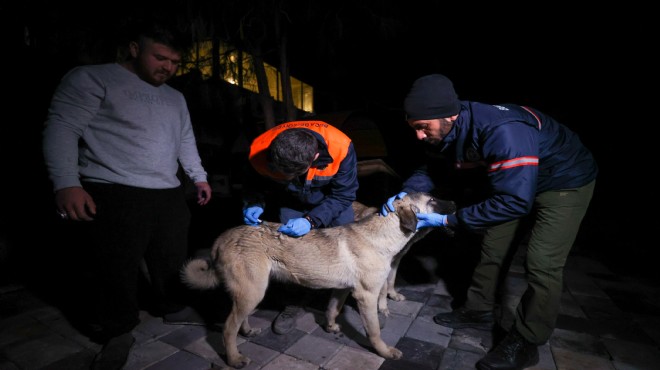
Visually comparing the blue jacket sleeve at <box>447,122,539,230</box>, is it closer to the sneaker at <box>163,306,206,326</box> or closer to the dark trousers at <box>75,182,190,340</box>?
the dark trousers at <box>75,182,190,340</box>

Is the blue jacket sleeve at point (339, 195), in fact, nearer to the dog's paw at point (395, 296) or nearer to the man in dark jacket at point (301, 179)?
the man in dark jacket at point (301, 179)

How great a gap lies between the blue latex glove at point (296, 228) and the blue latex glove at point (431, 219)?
112 centimetres

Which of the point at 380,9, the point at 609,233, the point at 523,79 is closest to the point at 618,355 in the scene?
the point at 609,233

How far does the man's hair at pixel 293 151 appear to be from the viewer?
98.2 inches

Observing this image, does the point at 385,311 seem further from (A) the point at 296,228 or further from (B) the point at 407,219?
(A) the point at 296,228

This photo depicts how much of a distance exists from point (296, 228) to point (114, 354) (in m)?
1.96

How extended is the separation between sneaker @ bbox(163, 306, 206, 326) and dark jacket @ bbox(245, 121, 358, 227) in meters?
1.45

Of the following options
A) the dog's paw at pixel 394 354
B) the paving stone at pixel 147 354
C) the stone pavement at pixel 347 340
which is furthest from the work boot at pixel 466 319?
the paving stone at pixel 147 354

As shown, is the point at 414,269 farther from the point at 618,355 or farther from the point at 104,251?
the point at 104,251

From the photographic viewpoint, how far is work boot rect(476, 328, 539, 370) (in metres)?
2.46

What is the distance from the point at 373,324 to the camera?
104 inches

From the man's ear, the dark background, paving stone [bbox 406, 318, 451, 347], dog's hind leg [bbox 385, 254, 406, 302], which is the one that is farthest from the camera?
the dark background

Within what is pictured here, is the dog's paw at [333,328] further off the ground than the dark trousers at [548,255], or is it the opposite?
the dark trousers at [548,255]

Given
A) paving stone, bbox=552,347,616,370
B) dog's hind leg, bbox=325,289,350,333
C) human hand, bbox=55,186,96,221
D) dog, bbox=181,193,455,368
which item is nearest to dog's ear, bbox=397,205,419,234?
dog, bbox=181,193,455,368
